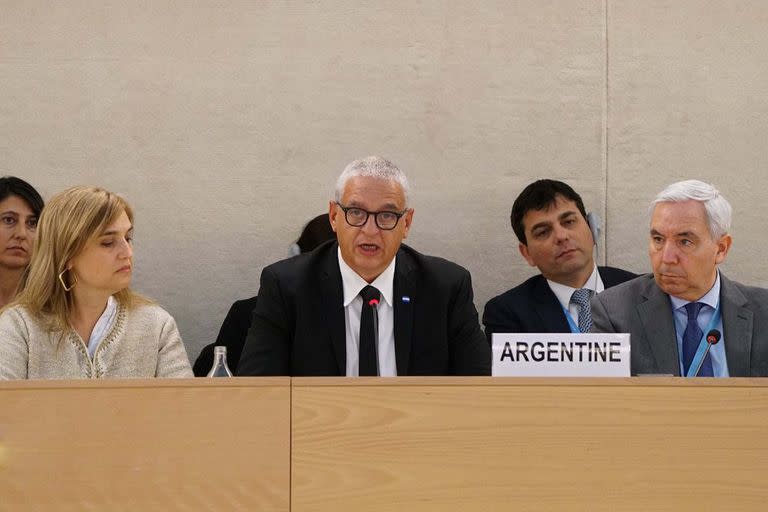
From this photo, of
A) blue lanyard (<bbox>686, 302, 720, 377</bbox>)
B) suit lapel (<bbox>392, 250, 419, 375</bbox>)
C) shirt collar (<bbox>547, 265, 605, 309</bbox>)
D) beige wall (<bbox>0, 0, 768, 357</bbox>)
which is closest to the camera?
blue lanyard (<bbox>686, 302, 720, 377</bbox>)

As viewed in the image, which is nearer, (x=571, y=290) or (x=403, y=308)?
(x=403, y=308)

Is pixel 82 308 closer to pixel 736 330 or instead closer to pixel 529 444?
pixel 529 444

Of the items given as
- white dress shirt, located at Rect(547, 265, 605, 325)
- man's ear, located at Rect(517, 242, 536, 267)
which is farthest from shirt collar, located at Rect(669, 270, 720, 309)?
man's ear, located at Rect(517, 242, 536, 267)

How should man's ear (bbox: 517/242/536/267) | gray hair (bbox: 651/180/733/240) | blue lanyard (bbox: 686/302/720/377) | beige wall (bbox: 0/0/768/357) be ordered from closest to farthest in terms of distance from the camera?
blue lanyard (bbox: 686/302/720/377)
gray hair (bbox: 651/180/733/240)
man's ear (bbox: 517/242/536/267)
beige wall (bbox: 0/0/768/357)

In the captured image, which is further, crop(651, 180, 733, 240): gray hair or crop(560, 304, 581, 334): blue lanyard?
crop(560, 304, 581, 334): blue lanyard

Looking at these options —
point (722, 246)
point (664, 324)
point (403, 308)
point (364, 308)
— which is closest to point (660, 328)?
point (664, 324)

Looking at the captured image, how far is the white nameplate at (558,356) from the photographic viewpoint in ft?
7.86

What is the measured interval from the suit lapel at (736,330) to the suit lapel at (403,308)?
83cm

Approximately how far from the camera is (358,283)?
3.14 m

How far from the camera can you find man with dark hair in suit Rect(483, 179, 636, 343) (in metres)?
3.90

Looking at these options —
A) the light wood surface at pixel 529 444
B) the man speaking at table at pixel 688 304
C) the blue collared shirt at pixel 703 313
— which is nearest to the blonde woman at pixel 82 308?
the light wood surface at pixel 529 444

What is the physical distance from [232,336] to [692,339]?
158 cm

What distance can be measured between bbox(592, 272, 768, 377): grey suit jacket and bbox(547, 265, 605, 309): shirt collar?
0.74 metres

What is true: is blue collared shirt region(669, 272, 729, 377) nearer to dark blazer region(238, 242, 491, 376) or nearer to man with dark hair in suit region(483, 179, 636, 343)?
dark blazer region(238, 242, 491, 376)
